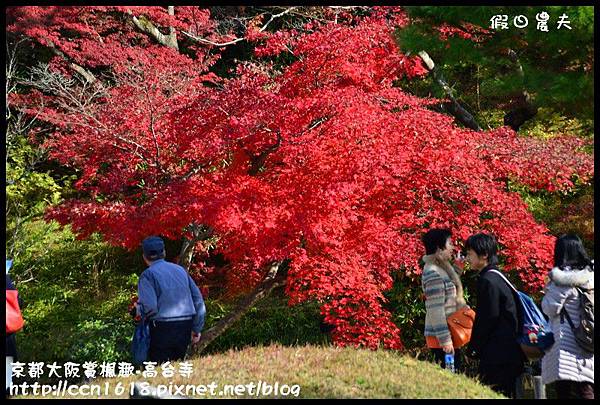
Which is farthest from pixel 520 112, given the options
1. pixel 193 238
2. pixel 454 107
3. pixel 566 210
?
pixel 193 238

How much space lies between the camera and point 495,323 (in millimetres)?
4605

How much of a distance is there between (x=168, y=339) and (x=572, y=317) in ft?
9.45

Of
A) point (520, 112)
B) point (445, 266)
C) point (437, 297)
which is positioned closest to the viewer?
point (437, 297)

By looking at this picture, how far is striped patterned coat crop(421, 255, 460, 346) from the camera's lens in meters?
4.91

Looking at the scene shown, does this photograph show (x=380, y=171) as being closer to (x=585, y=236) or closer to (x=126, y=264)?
(x=585, y=236)

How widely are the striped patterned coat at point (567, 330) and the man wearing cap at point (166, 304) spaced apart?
2.55 metres

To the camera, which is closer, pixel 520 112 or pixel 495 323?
pixel 495 323

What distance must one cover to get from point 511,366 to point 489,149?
13.3ft

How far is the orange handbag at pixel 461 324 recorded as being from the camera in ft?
16.4

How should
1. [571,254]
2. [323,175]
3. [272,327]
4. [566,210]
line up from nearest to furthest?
[571,254] < [323,175] < [272,327] < [566,210]

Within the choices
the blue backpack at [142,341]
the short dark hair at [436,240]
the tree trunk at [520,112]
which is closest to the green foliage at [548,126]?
the tree trunk at [520,112]

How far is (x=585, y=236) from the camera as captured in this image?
1084 centimetres

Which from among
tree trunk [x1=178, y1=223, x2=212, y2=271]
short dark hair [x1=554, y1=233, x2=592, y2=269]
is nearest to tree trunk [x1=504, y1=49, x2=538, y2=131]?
tree trunk [x1=178, y1=223, x2=212, y2=271]

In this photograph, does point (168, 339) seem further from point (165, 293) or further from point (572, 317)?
point (572, 317)
